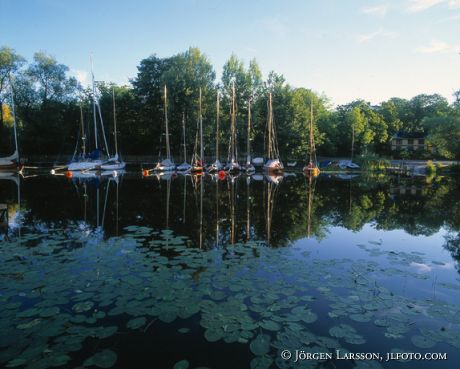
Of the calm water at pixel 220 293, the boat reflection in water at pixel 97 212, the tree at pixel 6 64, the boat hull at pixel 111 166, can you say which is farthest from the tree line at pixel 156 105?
the calm water at pixel 220 293

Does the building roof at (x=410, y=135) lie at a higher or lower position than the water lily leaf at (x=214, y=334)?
higher

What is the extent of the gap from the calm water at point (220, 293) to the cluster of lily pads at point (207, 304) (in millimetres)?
25

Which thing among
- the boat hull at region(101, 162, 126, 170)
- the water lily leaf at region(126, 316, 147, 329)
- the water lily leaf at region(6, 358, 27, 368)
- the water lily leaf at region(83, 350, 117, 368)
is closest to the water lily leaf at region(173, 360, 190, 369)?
the water lily leaf at region(83, 350, 117, 368)

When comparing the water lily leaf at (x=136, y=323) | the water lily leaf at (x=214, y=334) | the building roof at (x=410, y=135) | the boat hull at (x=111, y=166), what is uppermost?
the building roof at (x=410, y=135)

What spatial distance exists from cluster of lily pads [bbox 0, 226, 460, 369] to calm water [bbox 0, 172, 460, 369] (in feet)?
0.08

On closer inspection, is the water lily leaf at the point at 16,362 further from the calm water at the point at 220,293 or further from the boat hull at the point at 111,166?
the boat hull at the point at 111,166

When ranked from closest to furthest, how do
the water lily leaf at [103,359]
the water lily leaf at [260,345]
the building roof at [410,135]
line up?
the water lily leaf at [103,359] < the water lily leaf at [260,345] < the building roof at [410,135]

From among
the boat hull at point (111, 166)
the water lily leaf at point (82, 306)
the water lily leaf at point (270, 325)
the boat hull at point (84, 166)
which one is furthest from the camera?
the boat hull at point (111, 166)

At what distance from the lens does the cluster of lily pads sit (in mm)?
4723

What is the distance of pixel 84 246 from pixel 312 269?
268 inches

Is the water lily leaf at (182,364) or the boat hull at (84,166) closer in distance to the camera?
the water lily leaf at (182,364)

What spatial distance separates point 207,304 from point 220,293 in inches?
22.4

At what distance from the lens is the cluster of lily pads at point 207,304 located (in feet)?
15.5

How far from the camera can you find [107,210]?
1681 centimetres
